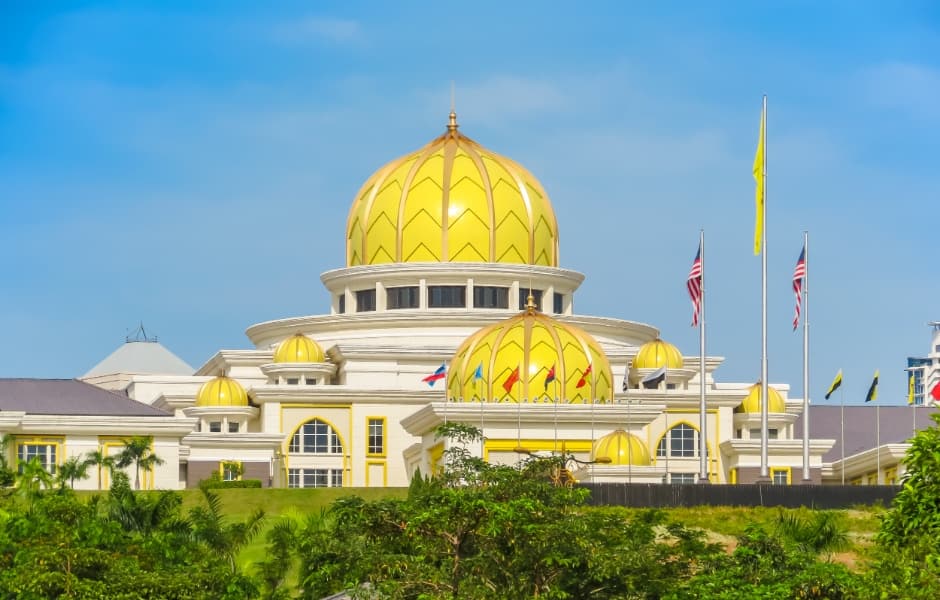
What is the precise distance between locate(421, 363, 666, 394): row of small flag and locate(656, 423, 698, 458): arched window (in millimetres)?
1805

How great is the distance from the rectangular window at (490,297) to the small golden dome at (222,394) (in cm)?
886

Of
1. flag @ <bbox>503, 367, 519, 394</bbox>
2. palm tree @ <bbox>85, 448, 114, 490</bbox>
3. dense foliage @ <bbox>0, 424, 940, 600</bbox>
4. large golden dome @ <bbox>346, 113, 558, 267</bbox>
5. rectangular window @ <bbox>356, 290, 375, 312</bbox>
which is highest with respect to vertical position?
large golden dome @ <bbox>346, 113, 558, 267</bbox>

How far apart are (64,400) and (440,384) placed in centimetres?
1224

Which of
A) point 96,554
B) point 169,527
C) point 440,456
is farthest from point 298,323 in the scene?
point 96,554

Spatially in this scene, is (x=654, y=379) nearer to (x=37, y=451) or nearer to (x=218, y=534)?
(x=37, y=451)

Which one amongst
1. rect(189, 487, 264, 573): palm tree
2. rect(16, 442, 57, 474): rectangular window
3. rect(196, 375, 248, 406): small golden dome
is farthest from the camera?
rect(196, 375, 248, 406): small golden dome

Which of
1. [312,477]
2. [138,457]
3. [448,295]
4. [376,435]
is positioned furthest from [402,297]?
[138,457]

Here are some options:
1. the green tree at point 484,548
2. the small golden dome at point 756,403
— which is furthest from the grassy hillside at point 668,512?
the small golden dome at point 756,403

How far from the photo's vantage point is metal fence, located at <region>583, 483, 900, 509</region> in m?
61.4

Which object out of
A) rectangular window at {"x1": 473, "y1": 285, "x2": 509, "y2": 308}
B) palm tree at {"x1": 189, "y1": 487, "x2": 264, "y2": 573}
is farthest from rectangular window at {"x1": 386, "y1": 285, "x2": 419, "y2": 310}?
palm tree at {"x1": 189, "y1": 487, "x2": 264, "y2": 573}

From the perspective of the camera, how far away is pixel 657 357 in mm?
85250

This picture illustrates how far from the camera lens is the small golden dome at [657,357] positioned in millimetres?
85188

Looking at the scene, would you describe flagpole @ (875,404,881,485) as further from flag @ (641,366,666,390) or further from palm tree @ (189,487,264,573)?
palm tree @ (189,487,264,573)

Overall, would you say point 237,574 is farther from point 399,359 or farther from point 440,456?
point 399,359
